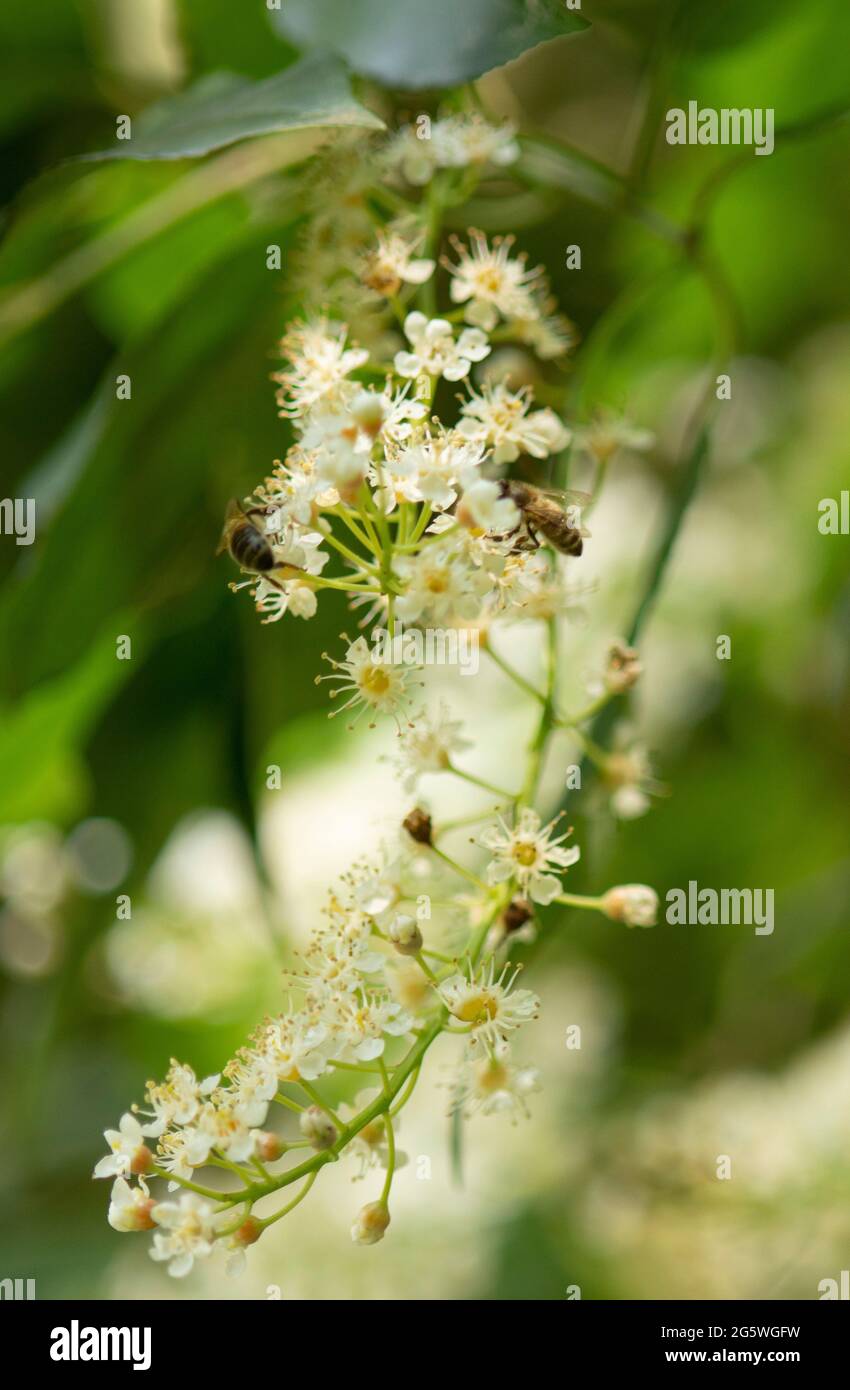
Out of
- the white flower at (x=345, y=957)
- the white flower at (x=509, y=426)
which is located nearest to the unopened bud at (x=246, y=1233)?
the white flower at (x=345, y=957)

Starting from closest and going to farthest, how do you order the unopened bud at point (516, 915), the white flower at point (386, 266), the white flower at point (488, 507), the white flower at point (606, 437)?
the white flower at point (488, 507), the unopened bud at point (516, 915), the white flower at point (386, 266), the white flower at point (606, 437)

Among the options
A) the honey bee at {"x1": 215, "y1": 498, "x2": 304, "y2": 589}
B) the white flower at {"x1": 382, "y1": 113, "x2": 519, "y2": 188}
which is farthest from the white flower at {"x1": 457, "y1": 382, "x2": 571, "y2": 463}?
the white flower at {"x1": 382, "y1": 113, "x2": 519, "y2": 188}

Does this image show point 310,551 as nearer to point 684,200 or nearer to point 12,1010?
point 684,200

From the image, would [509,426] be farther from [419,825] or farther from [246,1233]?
[246,1233]

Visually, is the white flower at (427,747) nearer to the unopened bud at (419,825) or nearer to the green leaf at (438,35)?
the unopened bud at (419,825)

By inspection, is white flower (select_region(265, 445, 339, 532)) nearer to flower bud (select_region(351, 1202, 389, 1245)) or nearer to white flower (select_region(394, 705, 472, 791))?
white flower (select_region(394, 705, 472, 791))
